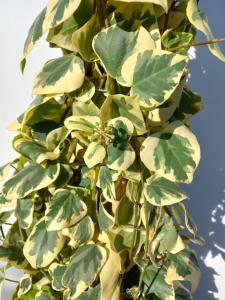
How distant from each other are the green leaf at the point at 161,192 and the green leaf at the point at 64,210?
0.09m

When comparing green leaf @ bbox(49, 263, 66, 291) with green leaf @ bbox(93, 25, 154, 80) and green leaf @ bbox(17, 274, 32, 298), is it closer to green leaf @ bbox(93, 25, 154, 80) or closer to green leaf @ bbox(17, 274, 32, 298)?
green leaf @ bbox(17, 274, 32, 298)

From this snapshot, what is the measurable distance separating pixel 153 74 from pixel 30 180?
0.73ft

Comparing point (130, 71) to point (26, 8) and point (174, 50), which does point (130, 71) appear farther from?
point (26, 8)

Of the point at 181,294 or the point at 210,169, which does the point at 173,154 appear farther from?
the point at 210,169

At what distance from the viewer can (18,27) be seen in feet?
3.48

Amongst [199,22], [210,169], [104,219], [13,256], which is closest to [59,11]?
[199,22]

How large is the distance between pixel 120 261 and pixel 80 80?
264mm

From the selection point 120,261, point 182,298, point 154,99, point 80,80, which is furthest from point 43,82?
point 182,298

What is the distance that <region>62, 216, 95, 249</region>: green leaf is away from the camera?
0.70m

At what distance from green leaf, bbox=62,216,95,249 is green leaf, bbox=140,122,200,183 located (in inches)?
5.1

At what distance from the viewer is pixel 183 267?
2.45ft

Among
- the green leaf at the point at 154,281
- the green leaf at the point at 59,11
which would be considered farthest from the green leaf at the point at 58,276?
the green leaf at the point at 59,11

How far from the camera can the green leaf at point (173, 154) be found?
626 mm

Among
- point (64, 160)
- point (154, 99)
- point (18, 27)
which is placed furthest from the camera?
point (18, 27)
